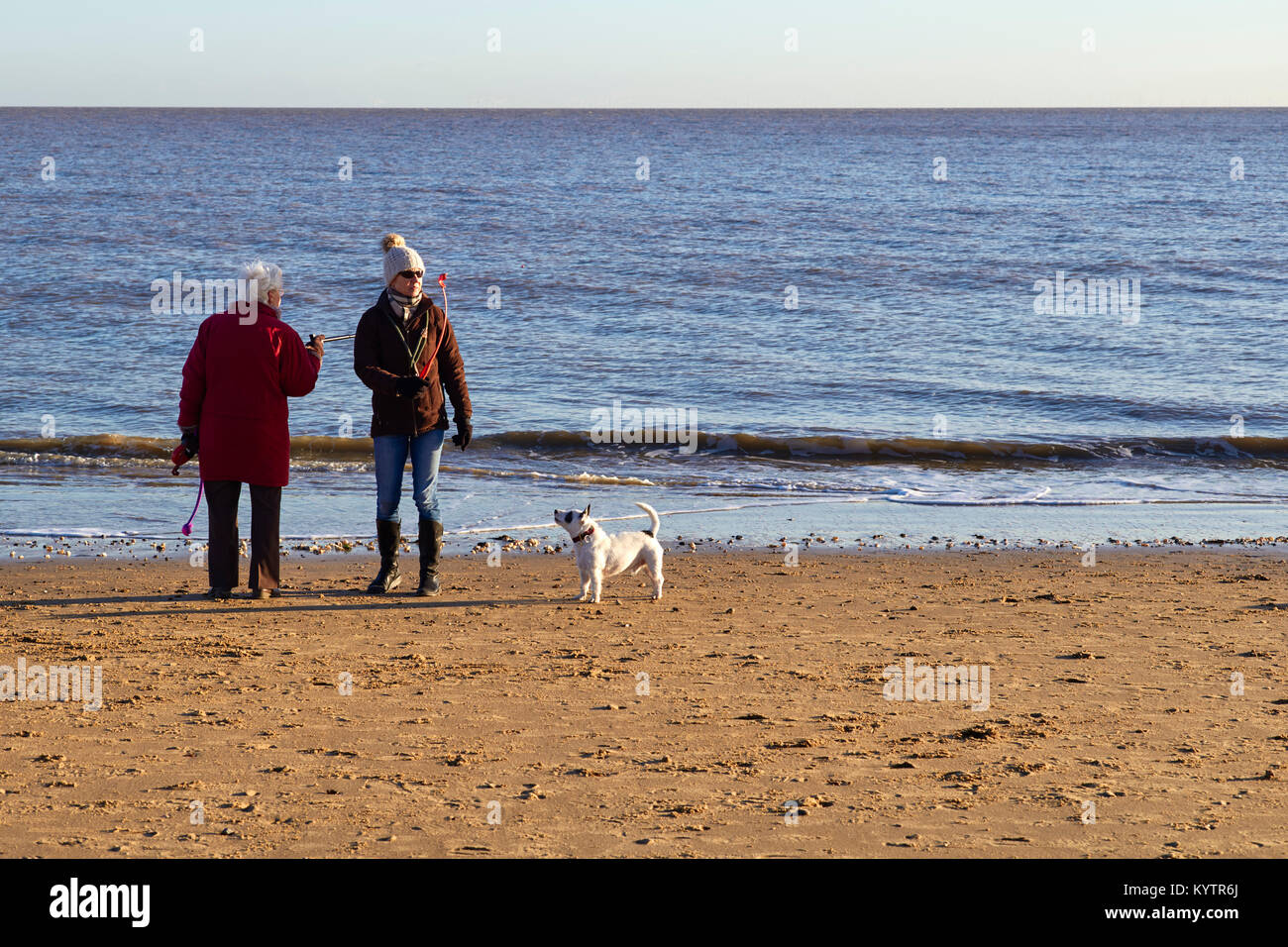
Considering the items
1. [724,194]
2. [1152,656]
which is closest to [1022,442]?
[1152,656]

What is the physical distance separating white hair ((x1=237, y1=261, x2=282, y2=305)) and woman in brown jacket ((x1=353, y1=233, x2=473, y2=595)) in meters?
0.53

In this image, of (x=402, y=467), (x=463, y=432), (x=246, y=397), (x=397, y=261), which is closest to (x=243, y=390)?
(x=246, y=397)

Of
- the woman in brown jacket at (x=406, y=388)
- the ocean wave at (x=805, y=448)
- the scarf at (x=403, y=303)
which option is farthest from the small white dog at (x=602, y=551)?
the ocean wave at (x=805, y=448)

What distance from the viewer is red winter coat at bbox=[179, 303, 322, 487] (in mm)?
6680

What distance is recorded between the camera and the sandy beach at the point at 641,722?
152 inches

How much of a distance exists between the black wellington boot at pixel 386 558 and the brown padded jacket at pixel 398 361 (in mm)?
573

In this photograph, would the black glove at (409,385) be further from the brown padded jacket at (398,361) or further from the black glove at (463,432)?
the black glove at (463,432)

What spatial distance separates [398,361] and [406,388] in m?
0.18

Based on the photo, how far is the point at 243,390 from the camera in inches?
266

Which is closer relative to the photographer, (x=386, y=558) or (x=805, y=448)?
(x=386, y=558)

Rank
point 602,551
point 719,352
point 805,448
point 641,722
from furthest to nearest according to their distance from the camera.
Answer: point 719,352
point 805,448
point 602,551
point 641,722

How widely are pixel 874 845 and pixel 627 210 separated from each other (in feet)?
111

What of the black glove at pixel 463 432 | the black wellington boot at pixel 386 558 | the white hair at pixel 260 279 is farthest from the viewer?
the black wellington boot at pixel 386 558

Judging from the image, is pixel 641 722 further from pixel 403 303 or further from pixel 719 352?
pixel 719 352
